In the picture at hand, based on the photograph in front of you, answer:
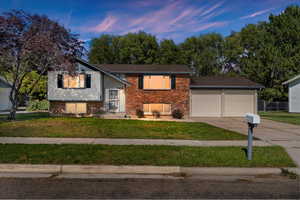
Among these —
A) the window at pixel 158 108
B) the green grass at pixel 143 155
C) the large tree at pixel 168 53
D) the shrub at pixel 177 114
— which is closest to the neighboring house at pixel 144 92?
the window at pixel 158 108

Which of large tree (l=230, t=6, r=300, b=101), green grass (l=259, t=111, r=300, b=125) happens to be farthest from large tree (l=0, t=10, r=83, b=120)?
large tree (l=230, t=6, r=300, b=101)

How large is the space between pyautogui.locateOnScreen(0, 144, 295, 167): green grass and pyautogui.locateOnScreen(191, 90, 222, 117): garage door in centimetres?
1370

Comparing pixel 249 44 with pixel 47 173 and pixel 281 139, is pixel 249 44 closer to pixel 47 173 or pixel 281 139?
pixel 281 139

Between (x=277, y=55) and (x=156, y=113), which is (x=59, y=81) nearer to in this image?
(x=156, y=113)

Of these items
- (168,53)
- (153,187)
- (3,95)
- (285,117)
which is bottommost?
(153,187)

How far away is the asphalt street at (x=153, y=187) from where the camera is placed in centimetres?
432

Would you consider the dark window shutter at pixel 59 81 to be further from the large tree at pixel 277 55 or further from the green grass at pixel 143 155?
the large tree at pixel 277 55

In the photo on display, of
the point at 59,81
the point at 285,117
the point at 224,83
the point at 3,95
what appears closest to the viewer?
the point at 59,81

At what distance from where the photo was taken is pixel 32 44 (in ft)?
40.1

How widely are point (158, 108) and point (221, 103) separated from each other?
6.40 meters

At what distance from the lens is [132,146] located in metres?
7.82

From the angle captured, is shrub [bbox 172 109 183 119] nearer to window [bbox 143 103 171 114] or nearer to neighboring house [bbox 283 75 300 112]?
window [bbox 143 103 171 114]

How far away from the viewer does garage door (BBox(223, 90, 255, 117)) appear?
21656 mm

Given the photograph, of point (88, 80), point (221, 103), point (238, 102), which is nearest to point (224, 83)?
point (221, 103)
